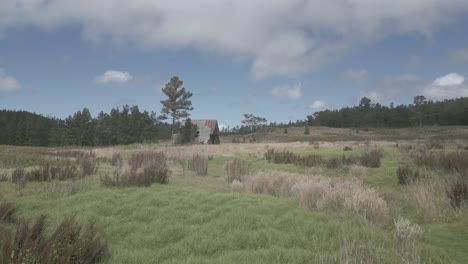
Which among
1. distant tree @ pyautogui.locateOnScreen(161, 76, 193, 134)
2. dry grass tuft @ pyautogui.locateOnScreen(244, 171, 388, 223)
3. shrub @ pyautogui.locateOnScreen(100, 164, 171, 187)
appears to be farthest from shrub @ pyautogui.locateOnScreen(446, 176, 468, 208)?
distant tree @ pyautogui.locateOnScreen(161, 76, 193, 134)

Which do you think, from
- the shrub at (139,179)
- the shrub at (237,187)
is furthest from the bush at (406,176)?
the shrub at (139,179)

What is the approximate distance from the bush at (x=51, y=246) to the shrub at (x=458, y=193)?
287 inches

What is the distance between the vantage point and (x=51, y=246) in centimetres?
489

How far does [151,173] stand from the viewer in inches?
469

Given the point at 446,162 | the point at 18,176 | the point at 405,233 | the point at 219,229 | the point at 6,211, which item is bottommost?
the point at 219,229

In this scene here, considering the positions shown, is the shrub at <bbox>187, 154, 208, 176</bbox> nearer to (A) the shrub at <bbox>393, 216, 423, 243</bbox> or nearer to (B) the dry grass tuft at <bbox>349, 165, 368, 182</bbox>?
(B) the dry grass tuft at <bbox>349, 165, 368, 182</bbox>

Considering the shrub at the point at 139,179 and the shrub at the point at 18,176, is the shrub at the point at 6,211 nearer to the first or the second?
the shrub at the point at 139,179

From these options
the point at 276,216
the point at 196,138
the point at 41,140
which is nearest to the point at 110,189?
the point at 276,216

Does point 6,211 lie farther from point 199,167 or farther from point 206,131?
point 206,131

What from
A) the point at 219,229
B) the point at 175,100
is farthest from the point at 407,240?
the point at 175,100

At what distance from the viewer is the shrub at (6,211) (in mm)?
7495

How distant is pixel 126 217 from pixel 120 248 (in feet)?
5.74

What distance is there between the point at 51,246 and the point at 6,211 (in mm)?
3519

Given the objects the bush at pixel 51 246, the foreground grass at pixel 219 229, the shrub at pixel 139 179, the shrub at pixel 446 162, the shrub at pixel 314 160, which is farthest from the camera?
the shrub at pixel 314 160
